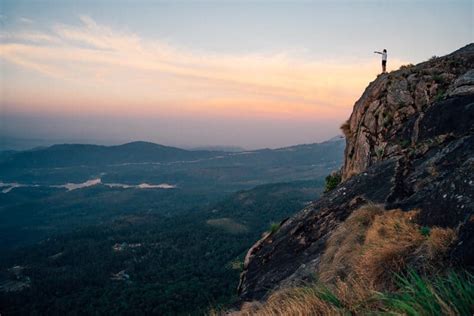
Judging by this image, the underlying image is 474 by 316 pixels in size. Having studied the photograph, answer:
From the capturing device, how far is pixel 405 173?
1108 cm

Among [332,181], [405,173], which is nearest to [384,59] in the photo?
[332,181]

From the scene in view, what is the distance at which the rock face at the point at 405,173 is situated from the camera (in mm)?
7613

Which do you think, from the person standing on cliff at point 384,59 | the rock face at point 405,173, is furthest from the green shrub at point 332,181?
the person standing on cliff at point 384,59

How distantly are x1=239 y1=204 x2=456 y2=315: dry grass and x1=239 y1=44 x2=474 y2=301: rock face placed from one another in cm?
41

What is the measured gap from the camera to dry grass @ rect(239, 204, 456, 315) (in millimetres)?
5230

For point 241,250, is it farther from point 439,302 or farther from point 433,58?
point 439,302

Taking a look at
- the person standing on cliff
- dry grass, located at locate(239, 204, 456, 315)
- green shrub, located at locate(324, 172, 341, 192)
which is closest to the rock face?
dry grass, located at locate(239, 204, 456, 315)

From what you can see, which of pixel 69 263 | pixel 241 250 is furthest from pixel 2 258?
pixel 241 250

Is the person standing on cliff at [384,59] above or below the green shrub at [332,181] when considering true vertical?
above

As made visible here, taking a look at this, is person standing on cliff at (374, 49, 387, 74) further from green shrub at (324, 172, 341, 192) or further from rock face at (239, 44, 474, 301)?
green shrub at (324, 172, 341, 192)

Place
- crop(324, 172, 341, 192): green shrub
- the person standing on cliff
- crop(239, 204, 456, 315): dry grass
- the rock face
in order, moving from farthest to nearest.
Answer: the person standing on cliff, crop(324, 172, 341, 192): green shrub, the rock face, crop(239, 204, 456, 315): dry grass

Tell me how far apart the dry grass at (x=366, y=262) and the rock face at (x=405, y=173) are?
408 mm

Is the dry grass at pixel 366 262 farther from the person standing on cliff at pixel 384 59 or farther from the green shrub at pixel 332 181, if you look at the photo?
the person standing on cliff at pixel 384 59

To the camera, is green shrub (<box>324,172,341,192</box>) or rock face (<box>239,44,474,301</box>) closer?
rock face (<box>239,44,474,301</box>)
